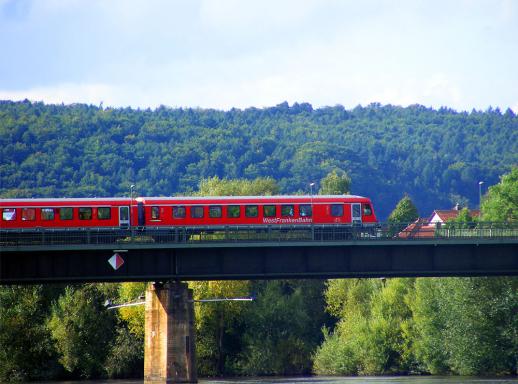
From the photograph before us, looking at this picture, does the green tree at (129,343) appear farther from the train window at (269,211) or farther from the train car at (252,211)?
the train window at (269,211)

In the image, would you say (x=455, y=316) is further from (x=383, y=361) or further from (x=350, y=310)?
(x=350, y=310)

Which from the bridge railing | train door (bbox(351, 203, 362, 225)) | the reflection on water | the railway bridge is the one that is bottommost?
the reflection on water

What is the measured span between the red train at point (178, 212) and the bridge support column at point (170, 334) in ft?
31.6

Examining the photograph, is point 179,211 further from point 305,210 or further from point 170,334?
point 170,334

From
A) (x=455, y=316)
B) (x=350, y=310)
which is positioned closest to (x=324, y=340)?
(x=350, y=310)

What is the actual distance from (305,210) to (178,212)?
32.8ft

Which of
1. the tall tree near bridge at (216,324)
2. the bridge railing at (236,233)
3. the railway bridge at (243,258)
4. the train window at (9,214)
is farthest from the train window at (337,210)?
the train window at (9,214)

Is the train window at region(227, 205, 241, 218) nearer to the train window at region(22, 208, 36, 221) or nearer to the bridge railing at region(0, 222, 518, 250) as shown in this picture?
the bridge railing at region(0, 222, 518, 250)

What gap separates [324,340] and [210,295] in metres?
16.8

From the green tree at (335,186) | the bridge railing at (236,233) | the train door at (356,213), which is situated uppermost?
the green tree at (335,186)

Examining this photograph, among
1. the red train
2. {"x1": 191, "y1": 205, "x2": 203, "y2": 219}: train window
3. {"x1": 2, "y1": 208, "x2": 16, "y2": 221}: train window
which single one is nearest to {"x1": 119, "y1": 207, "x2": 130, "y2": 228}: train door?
the red train

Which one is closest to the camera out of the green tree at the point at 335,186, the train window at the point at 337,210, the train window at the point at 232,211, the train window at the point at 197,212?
the train window at the point at 197,212

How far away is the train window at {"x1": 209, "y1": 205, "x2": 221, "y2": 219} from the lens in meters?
92.4

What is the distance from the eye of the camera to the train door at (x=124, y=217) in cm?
9175
